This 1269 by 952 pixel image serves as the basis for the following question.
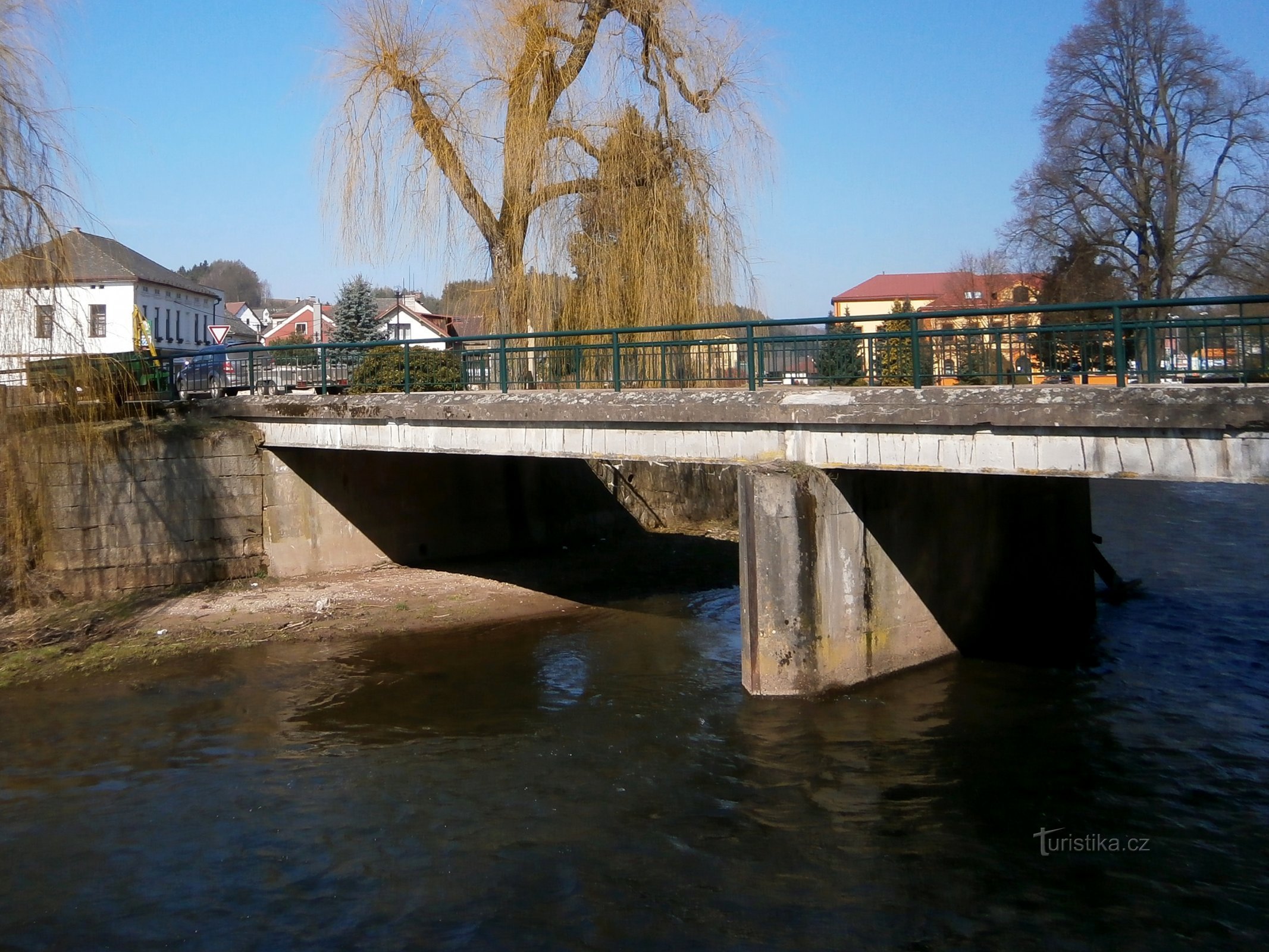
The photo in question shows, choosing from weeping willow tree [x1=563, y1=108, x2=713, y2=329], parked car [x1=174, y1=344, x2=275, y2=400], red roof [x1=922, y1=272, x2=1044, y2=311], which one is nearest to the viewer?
weeping willow tree [x1=563, y1=108, x2=713, y2=329]

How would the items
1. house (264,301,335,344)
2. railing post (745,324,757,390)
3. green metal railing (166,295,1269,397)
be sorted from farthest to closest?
house (264,301,335,344) < railing post (745,324,757,390) < green metal railing (166,295,1269,397)

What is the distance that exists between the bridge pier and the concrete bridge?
0.03m

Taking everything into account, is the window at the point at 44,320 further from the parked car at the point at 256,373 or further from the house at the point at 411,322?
the house at the point at 411,322

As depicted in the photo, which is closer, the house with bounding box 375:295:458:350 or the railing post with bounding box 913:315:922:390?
the railing post with bounding box 913:315:922:390

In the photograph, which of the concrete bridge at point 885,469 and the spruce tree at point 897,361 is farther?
the spruce tree at point 897,361

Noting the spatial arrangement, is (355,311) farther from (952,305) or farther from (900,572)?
(900,572)

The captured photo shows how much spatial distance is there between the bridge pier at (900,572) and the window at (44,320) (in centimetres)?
1090

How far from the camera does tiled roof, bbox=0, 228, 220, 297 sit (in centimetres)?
1541

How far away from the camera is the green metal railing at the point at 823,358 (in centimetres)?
999

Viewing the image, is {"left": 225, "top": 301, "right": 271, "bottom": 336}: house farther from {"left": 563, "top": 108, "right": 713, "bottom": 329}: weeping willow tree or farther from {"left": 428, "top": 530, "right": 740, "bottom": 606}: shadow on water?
{"left": 563, "top": 108, "right": 713, "bottom": 329}: weeping willow tree

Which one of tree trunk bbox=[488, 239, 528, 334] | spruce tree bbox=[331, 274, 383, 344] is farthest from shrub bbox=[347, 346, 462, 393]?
spruce tree bbox=[331, 274, 383, 344]

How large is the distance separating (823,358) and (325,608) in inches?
377

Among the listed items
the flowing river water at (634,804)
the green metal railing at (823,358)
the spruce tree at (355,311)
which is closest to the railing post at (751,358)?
the green metal railing at (823,358)

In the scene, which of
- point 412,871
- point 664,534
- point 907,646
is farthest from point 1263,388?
point 664,534
